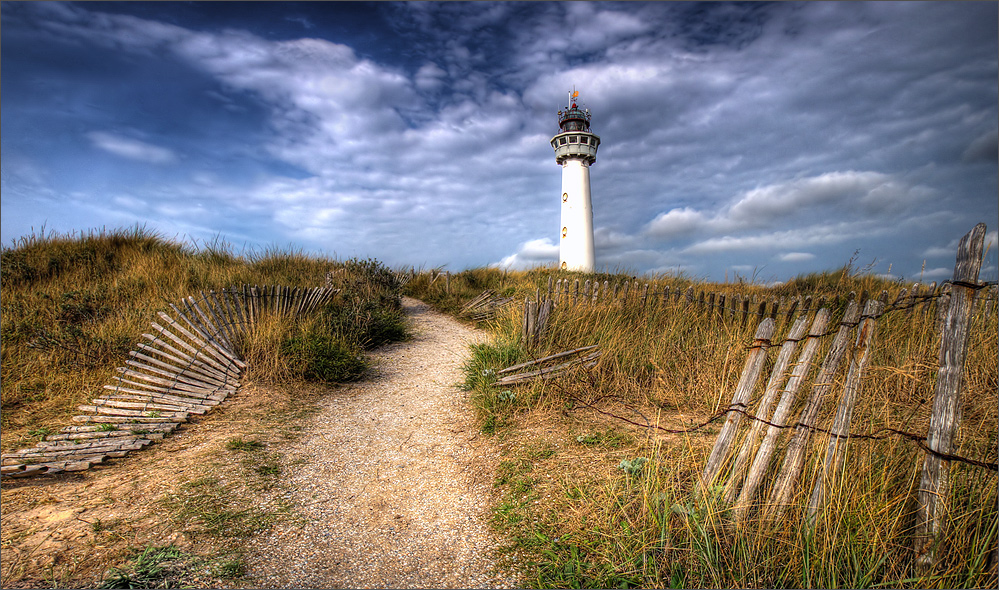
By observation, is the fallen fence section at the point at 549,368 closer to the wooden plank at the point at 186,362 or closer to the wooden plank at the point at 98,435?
the wooden plank at the point at 98,435

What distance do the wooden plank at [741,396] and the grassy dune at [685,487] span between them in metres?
0.16

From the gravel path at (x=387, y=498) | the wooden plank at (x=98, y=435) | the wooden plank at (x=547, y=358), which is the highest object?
the wooden plank at (x=547, y=358)

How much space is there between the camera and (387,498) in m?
3.58

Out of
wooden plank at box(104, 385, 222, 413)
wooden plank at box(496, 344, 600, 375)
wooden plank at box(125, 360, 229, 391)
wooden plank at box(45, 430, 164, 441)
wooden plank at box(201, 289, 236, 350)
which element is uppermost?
wooden plank at box(201, 289, 236, 350)

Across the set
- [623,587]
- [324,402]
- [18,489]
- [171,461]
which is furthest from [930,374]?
[18,489]

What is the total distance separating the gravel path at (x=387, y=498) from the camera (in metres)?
2.68

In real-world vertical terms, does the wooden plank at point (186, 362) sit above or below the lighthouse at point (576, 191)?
below

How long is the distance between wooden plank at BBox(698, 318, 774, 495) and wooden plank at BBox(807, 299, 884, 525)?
425 millimetres

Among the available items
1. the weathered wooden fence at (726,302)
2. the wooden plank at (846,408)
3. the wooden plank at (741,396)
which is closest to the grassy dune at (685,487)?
the wooden plank at (846,408)

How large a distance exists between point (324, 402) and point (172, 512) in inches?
108

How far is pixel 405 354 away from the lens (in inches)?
331

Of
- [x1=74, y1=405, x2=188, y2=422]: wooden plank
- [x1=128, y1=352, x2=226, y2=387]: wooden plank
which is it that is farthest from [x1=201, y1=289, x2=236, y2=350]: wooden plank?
[x1=74, y1=405, x2=188, y2=422]: wooden plank

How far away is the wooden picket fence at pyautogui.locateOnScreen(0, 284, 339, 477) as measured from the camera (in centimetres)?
404

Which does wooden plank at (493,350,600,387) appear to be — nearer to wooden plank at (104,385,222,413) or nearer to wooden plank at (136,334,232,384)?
wooden plank at (104,385,222,413)
